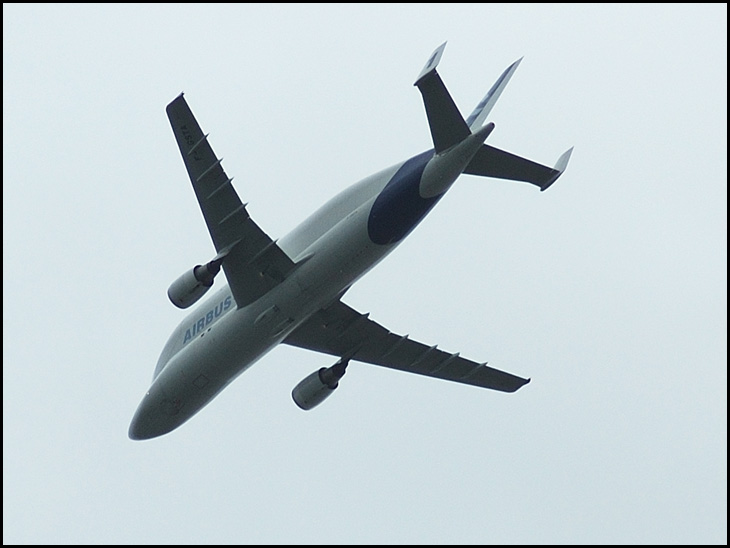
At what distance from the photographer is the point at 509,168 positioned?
31.1 meters

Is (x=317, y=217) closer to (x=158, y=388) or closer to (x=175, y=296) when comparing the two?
(x=175, y=296)

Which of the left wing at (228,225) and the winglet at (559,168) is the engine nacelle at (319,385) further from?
the winglet at (559,168)

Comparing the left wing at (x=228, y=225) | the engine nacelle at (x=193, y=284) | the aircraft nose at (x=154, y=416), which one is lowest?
the aircraft nose at (x=154, y=416)

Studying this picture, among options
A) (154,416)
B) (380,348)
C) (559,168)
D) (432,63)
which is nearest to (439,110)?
(432,63)

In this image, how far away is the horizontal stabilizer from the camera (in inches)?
1210

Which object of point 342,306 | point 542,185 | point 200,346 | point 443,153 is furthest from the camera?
point 342,306

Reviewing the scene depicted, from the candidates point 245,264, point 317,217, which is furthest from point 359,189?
point 245,264

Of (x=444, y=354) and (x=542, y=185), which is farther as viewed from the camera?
(x=444, y=354)

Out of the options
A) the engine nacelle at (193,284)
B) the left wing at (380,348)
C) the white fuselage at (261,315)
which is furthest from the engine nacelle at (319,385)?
the engine nacelle at (193,284)

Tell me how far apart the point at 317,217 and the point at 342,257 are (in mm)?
1678

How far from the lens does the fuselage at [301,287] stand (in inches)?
1180

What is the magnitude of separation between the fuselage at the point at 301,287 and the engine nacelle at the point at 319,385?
241cm

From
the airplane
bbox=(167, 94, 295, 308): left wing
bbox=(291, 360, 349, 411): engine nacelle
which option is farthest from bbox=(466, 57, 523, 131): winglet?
bbox=(291, 360, 349, 411): engine nacelle

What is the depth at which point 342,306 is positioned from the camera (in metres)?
35.7
